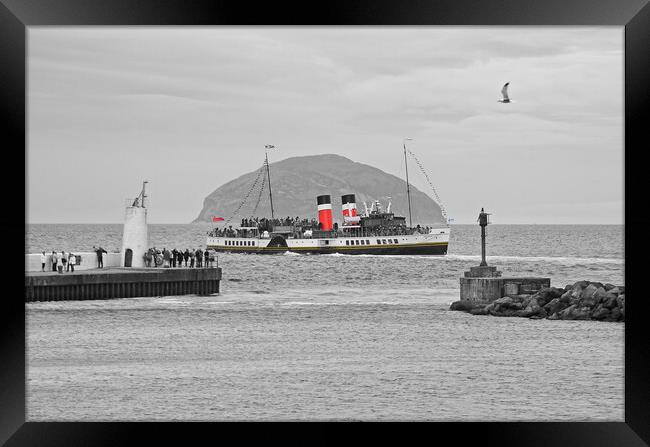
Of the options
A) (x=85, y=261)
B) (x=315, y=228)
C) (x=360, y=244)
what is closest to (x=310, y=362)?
(x=85, y=261)

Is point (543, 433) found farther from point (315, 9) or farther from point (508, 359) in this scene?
point (508, 359)

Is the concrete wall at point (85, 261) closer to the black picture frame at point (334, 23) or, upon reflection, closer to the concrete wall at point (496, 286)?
the concrete wall at point (496, 286)

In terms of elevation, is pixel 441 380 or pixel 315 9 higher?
pixel 315 9

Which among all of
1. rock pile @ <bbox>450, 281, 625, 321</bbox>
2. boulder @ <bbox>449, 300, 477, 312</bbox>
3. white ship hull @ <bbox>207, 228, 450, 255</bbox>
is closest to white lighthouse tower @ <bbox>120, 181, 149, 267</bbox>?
boulder @ <bbox>449, 300, 477, 312</bbox>

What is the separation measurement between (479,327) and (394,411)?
40.6 feet

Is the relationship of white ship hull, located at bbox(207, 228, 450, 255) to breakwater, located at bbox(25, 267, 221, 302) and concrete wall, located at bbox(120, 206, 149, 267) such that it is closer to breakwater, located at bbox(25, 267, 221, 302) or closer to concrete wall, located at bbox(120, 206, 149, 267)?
breakwater, located at bbox(25, 267, 221, 302)

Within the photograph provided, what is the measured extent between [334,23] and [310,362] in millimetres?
12880

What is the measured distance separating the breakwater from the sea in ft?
1.47

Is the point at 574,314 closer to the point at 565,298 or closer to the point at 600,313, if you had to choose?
the point at 600,313

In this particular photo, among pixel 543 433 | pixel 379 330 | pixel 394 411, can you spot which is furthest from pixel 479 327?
pixel 543 433

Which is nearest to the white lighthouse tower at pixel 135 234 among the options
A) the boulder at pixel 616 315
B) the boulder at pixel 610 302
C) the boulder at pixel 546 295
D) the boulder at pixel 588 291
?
the boulder at pixel 546 295

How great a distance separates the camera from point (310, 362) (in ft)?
59.5
